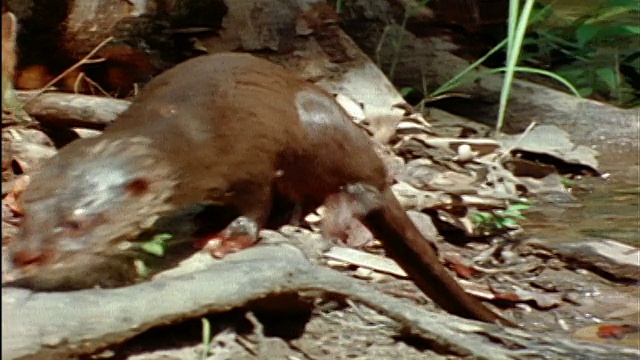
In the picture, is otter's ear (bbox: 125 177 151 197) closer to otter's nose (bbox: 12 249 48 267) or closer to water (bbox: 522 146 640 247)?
otter's nose (bbox: 12 249 48 267)

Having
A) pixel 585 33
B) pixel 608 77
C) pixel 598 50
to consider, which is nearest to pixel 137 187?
pixel 608 77

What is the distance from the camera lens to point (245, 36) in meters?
3.35

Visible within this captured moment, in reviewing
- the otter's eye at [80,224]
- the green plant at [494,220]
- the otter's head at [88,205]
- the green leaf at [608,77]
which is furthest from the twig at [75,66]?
the green leaf at [608,77]

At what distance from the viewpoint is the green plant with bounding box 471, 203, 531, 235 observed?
2.94m

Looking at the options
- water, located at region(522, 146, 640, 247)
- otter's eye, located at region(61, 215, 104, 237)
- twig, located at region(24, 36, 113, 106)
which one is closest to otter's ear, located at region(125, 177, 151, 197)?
otter's eye, located at region(61, 215, 104, 237)

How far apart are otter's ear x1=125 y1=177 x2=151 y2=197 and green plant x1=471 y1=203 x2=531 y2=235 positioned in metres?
1.24

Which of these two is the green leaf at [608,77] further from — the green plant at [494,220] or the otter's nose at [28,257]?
the otter's nose at [28,257]

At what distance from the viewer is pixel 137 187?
2.01 metres

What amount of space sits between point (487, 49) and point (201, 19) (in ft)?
6.41

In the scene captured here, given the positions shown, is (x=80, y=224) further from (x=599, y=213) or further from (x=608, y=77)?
(x=608, y=77)

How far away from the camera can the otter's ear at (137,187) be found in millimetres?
2002

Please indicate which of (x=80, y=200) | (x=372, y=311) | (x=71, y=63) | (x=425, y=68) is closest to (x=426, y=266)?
(x=372, y=311)

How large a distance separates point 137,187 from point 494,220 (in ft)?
4.38

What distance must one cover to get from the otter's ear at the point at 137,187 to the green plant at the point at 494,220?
124cm
